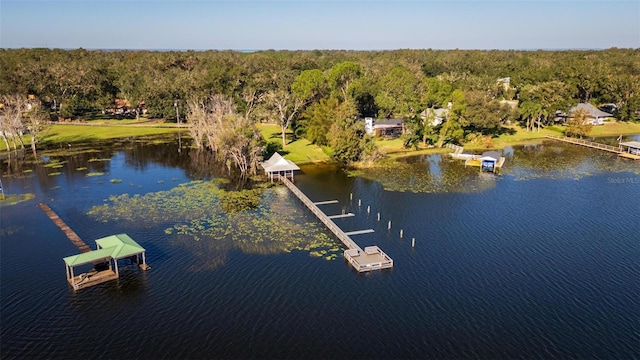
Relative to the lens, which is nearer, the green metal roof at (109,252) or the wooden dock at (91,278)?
the wooden dock at (91,278)

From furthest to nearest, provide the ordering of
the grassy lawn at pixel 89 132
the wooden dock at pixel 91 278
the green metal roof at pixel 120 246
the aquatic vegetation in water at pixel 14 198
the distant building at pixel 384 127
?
1. the distant building at pixel 384 127
2. the grassy lawn at pixel 89 132
3. the aquatic vegetation in water at pixel 14 198
4. the green metal roof at pixel 120 246
5. the wooden dock at pixel 91 278

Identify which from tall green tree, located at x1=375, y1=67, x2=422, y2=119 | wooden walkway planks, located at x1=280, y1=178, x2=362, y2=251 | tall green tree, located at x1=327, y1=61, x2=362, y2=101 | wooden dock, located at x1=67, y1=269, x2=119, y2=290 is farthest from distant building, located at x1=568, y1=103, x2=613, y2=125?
wooden dock, located at x1=67, y1=269, x2=119, y2=290

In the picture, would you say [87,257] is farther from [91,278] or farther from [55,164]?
[55,164]

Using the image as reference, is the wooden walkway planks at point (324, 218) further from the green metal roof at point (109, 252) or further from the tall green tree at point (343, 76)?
the tall green tree at point (343, 76)

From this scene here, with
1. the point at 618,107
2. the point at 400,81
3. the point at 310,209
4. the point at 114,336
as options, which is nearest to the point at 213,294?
the point at 114,336

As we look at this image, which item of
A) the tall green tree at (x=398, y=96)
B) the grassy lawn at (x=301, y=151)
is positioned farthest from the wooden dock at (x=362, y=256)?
the tall green tree at (x=398, y=96)

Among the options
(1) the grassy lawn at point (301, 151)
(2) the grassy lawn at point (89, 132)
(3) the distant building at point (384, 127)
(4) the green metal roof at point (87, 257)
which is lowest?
(4) the green metal roof at point (87, 257)

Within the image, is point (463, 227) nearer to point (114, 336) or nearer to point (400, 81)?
point (114, 336)

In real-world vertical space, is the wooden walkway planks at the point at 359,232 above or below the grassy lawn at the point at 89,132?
below
